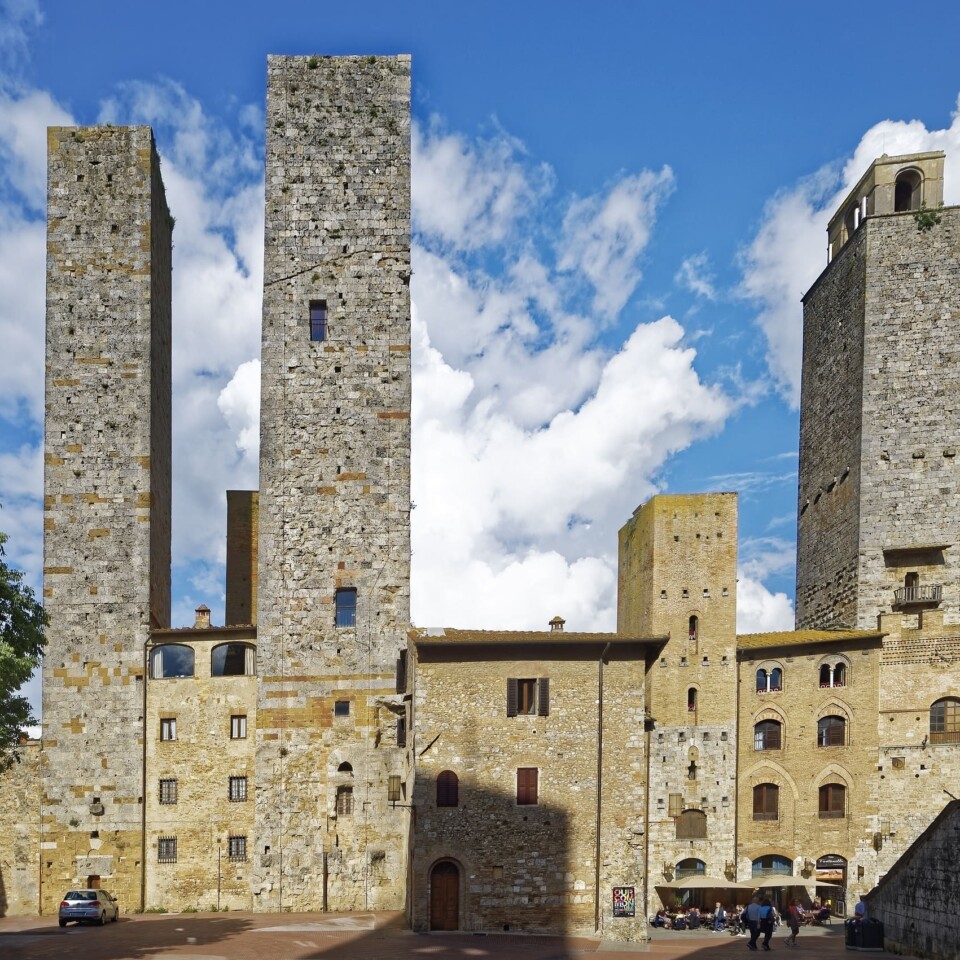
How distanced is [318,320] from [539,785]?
17602mm

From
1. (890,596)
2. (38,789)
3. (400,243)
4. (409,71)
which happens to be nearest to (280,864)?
(38,789)

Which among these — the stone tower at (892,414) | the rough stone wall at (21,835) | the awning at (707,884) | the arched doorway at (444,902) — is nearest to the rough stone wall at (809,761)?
the awning at (707,884)

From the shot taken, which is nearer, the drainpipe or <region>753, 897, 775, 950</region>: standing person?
<region>753, 897, 775, 950</region>: standing person

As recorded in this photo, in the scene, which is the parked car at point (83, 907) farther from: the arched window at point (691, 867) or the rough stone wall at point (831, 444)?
the rough stone wall at point (831, 444)

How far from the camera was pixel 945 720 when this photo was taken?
39.9 m

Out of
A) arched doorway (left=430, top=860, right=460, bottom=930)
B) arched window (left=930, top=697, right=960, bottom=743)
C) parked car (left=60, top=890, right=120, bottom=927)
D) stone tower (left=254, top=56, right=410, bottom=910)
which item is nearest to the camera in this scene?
arched doorway (left=430, top=860, right=460, bottom=930)

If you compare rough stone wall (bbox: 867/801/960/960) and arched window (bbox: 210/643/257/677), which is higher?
arched window (bbox: 210/643/257/677)

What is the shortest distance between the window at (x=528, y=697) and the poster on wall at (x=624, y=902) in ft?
16.7

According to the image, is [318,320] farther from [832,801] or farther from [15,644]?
[832,801]

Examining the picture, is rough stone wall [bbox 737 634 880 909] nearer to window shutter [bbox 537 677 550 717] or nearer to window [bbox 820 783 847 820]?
window [bbox 820 783 847 820]

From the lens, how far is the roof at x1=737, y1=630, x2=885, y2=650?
1597 inches

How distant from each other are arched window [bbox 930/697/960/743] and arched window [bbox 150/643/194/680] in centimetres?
2700

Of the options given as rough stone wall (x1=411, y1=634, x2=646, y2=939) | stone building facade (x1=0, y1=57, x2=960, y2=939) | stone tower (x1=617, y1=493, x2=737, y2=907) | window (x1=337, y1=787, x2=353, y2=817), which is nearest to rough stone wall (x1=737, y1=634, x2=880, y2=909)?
stone building facade (x1=0, y1=57, x2=960, y2=939)

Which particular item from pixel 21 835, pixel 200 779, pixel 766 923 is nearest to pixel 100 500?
pixel 200 779
